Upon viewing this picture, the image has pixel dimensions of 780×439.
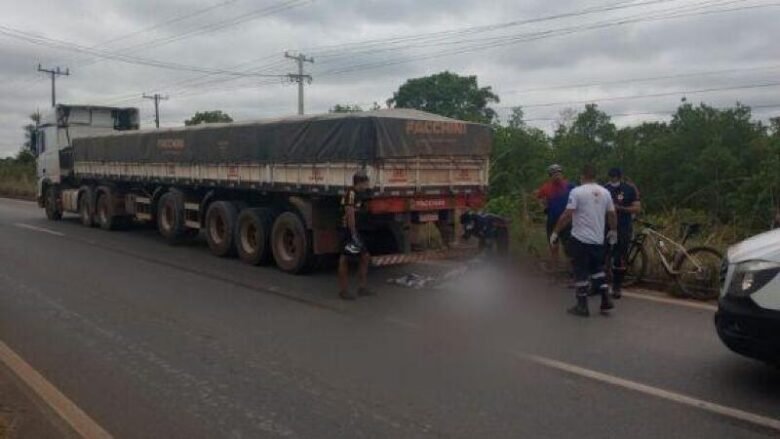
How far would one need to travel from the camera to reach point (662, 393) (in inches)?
207

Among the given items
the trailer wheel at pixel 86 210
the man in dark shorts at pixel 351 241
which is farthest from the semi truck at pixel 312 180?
the trailer wheel at pixel 86 210

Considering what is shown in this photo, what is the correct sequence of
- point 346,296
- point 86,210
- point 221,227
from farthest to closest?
point 86,210, point 221,227, point 346,296

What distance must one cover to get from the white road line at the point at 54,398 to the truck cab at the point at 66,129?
557 inches

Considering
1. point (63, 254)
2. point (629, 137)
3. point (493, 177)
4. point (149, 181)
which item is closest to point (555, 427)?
point (63, 254)

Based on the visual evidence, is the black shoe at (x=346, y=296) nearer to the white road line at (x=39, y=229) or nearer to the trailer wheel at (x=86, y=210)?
the white road line at (x=39, y=229)

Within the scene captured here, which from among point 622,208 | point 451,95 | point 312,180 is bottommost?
point 622,208

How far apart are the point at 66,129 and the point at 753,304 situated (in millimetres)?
18144

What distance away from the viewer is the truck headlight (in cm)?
518

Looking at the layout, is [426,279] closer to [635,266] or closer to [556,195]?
[556,195]

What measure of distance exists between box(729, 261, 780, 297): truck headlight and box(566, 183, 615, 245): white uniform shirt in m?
2.40

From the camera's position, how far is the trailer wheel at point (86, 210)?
1814 centimetres

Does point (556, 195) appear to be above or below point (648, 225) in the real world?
above

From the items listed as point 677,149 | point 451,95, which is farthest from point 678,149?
point 451,95

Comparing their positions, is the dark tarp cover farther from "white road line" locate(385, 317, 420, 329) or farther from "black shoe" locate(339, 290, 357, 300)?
"white road line" locate(385, 317, 420, 329)
